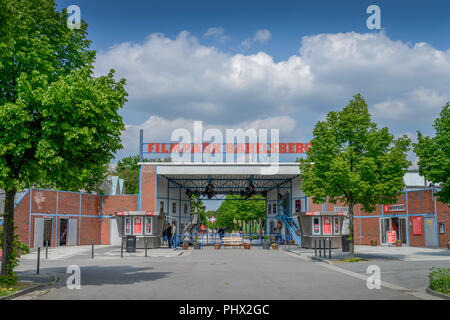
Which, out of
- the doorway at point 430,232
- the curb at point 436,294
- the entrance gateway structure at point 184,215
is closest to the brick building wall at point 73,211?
the entrance gateway structure at point 184,215

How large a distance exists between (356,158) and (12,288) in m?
17.1

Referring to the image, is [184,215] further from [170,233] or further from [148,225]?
[148,225]

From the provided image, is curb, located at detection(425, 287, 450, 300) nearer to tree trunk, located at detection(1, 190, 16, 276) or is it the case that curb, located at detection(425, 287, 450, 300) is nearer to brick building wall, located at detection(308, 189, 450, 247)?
tree trunk, located at detection(1, 190, 16, 276)

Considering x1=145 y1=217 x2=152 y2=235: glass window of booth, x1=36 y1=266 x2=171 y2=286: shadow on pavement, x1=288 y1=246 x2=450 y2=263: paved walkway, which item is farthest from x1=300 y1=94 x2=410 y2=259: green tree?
x1=145 y1=217 x2=152 y2=235: glass window of booth

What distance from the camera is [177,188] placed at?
158 ft

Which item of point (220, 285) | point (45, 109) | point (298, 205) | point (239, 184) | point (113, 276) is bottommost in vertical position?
point (113, 276)

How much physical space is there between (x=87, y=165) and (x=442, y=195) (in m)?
20.2

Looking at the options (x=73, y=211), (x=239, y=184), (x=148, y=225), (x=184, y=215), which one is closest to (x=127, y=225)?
(x=148, y=225)

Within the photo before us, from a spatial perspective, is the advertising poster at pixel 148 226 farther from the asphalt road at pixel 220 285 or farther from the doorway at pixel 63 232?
the asphalt road at pixel 220 285

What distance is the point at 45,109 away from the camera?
12062mm

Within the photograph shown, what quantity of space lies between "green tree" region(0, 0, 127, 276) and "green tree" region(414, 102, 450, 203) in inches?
724

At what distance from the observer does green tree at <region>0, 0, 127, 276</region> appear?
11961 mm
